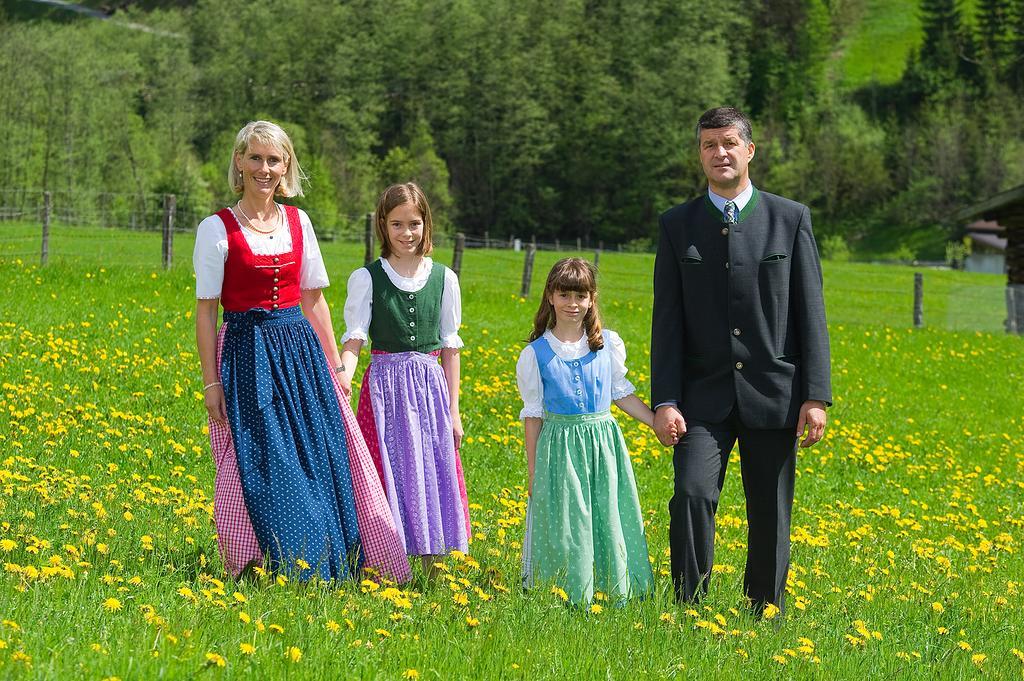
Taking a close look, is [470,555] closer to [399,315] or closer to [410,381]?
[410,381]

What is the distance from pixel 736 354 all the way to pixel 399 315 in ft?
5.26

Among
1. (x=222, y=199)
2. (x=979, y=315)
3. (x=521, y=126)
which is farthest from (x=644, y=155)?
(x=979, y=315)

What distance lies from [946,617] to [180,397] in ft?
21.0

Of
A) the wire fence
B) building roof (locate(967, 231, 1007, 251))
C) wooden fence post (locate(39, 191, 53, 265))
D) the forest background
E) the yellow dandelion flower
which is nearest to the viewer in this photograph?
the yellow dandelion flower

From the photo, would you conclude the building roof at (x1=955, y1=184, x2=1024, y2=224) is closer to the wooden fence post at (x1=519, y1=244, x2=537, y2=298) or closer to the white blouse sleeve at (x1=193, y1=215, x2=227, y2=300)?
the wooden fence post at (x1=519, y1=244, x2=537, y2=298)

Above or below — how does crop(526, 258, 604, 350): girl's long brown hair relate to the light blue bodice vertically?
above

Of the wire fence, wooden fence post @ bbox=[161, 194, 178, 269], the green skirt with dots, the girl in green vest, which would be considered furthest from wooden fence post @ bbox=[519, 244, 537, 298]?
the green skirt with dots

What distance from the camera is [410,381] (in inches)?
215

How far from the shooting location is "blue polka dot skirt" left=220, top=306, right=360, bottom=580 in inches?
193

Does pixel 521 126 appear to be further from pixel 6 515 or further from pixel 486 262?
pixel 6 515

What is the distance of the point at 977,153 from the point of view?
260 ft

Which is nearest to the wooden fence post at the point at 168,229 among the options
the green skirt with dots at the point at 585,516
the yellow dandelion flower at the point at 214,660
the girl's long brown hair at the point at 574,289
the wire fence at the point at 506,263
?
the wire fence at the point at 506,263

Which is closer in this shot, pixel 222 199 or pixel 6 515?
pixel 6 515

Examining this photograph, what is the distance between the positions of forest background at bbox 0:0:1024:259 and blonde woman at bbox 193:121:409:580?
212ft
